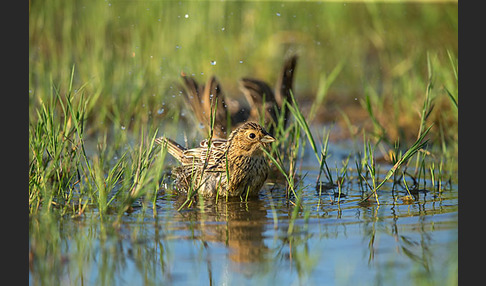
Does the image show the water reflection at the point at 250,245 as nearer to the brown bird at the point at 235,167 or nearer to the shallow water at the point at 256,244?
the shallow water at the point at 256,244

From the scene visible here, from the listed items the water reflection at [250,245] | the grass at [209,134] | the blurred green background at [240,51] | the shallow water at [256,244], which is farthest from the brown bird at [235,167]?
the blurred green background at [240,51]

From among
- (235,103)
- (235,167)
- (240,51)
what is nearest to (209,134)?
(235,167)

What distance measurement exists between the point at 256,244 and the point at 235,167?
1740mm

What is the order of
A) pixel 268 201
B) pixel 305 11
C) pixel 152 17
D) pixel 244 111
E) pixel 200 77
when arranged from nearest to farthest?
1. pixel 268 201
2. pixel 244 111
3. pixel 200 77
4. pixel 152 17
5. pixel 305 11

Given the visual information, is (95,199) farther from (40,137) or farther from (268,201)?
(268,201)

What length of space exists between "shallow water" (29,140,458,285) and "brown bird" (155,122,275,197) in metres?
0.32

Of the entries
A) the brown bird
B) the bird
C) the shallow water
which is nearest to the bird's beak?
the brown bird

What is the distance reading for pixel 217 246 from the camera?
191 inches

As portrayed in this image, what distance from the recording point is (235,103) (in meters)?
7.87

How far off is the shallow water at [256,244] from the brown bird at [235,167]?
317 millimetres

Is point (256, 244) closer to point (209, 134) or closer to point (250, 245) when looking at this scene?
point (250, 245)

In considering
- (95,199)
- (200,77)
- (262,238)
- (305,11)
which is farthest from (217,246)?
(305,11)

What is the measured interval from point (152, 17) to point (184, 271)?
256 inches

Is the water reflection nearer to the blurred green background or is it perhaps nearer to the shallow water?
the shallow water
